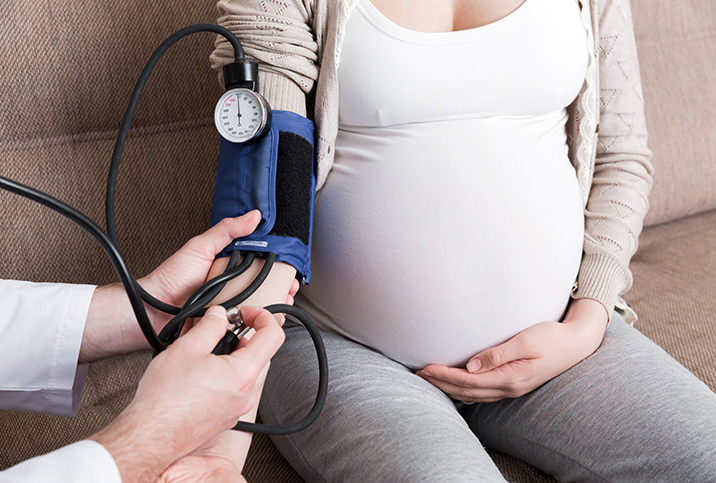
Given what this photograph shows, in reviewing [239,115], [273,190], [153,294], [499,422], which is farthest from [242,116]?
[499,422]

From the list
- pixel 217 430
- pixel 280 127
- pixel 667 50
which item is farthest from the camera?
pixel 667 50

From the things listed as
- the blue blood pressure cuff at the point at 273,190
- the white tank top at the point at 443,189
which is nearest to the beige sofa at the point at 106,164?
the white tank top at the point at 443,189

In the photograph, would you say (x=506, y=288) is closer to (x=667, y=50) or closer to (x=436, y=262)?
(x=436, y=262)

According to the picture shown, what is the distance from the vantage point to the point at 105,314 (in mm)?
779

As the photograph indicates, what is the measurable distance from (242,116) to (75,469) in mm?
448

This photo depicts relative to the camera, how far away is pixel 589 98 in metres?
0.94

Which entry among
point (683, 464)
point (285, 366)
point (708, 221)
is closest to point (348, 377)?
point (285, 366)

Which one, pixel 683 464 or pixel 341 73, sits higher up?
pixel 341 73

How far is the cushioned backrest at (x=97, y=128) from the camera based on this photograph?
100 centimetres

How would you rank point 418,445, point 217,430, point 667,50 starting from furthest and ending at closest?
point 667,50 < point 418,445 < point 217,430

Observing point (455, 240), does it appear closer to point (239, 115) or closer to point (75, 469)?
point (239, 115)

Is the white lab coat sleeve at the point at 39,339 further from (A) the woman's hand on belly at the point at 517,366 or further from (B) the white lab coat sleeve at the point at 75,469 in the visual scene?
(A) the woman's hand on belly at the point at 517,366

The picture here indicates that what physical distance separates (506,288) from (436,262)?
0.12 m

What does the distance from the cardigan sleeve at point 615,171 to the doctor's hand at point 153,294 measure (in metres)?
0.60
